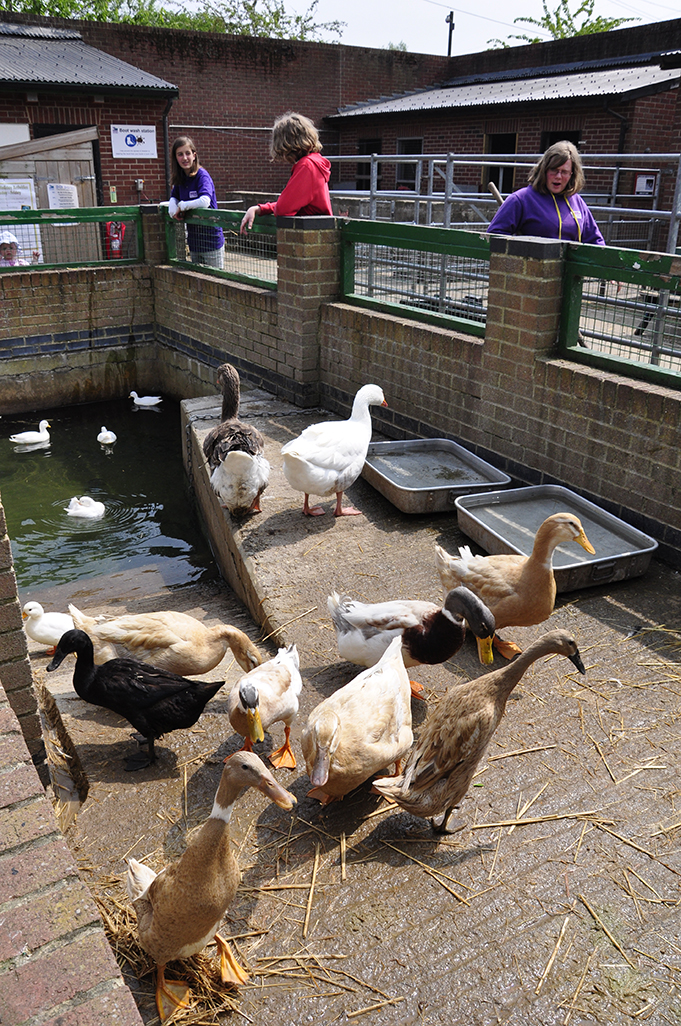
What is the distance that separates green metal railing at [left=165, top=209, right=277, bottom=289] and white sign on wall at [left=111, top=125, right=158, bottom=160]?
30.4 feet

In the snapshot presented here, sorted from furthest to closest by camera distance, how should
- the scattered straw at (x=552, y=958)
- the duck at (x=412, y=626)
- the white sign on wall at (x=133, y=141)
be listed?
the white sign on wall at (x=133, y=141) < the duck at (x=412, y=626) < the scattered straw at (x=552, y=958)

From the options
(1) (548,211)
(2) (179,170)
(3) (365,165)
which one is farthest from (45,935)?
(3) (365,165)

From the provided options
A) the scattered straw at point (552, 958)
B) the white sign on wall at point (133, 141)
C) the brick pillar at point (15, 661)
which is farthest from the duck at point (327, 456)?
the white sign on wall at point (133, 141)

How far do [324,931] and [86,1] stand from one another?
4339cm

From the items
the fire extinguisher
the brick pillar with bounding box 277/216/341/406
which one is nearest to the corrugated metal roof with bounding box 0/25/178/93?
the fire extinguisher

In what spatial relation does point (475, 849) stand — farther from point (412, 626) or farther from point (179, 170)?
point (179, 170)

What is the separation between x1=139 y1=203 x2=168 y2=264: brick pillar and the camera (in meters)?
12.9

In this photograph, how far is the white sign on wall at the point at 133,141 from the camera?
65.4 feet

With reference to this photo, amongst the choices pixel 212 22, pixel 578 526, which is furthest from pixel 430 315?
pixel 212 22

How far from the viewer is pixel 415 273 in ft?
28.8

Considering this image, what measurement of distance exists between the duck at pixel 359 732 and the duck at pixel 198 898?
22.6 inches

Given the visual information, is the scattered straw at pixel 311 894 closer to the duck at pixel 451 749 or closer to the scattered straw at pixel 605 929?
the duck at pixel 451 749

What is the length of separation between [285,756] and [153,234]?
1117 centimetres

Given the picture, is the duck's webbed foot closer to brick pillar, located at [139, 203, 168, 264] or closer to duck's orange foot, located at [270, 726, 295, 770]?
duck's orange foot, located at [270, 726, 295, 770]
